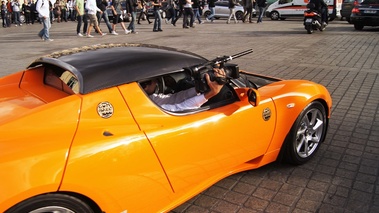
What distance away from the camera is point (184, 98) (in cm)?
297

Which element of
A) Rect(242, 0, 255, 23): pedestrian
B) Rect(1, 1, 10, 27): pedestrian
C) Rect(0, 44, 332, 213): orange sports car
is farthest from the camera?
Rect(1, 1, 10, 27): pedestrian

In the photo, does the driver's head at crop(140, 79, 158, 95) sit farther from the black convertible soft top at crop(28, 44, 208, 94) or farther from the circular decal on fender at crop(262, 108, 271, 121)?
the circular decal on fender at crop(262, 108, 271, 121)

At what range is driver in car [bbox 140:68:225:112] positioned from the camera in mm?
Answer: 2725

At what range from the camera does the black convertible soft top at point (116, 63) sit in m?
2.35

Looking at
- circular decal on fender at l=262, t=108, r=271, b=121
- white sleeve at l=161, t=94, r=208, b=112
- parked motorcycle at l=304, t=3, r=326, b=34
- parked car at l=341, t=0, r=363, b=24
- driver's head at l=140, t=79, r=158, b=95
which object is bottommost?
circular decal on fender at l=262, t=108, r=271, b=121

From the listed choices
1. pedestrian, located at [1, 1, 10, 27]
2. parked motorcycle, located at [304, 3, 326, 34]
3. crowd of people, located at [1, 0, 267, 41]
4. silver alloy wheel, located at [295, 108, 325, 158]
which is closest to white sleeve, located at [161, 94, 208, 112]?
silver alloy wheel, located at [295, 108, 325, 158]

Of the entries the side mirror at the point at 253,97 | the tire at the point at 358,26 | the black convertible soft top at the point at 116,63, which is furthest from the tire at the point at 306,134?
the tire at the point at 358,26

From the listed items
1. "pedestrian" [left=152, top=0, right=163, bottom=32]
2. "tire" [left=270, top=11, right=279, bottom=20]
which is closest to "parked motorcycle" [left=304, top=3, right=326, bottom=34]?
"pedestrian" [left=152, top=0, right=163, bottom=32]

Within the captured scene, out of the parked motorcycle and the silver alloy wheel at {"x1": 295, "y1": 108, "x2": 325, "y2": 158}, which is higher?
the parked motorcycle

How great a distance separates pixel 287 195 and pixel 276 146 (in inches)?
18.2

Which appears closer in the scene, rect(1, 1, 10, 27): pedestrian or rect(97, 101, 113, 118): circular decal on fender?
rect(97, 101, 113, 118): circular decal on fender

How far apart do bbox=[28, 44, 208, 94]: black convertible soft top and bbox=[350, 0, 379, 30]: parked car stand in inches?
561

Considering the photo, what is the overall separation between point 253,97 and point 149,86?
87cm

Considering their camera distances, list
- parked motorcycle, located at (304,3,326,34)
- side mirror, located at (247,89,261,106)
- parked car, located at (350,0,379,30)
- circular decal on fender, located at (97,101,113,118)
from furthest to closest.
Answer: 1. parked car, located at (350,0,379,30)
2. parked motorcycle, located at (304,3,326,34)
3. side mirror, located at (247,89,261,106)
4. circular decal on fender, located at (97,101,113,118)
